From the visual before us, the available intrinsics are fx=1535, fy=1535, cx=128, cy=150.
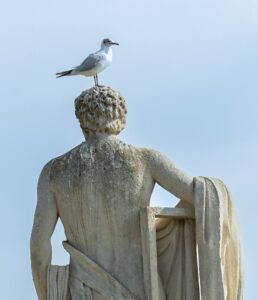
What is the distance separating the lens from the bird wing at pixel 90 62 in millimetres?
17609

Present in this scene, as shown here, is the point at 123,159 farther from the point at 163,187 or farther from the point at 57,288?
the point at 57,288

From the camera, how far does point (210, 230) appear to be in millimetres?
16234

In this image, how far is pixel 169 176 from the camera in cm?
1645

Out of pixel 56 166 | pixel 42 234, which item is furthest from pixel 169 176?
pixel 42 234

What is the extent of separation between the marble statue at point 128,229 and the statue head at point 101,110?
15 millimetres

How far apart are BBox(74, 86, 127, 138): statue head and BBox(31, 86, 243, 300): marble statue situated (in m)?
0.02

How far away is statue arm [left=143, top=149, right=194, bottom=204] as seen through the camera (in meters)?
16.4

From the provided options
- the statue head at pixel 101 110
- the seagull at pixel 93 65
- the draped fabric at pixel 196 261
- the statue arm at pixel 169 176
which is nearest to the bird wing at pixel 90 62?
the seagull at pixel 93 65

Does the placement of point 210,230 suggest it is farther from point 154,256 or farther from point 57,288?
point 57,288

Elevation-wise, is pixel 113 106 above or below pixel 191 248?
above

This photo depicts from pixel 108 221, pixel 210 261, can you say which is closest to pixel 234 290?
pixel 210 261

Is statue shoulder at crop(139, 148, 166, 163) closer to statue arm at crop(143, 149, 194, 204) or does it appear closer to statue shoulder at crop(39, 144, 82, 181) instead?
statue arm at crop(143, 149, 194, 204)

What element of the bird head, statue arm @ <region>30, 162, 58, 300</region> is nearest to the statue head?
statue arm @ <region>30, 162, 58, 300</region>

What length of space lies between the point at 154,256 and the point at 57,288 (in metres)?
1.09
